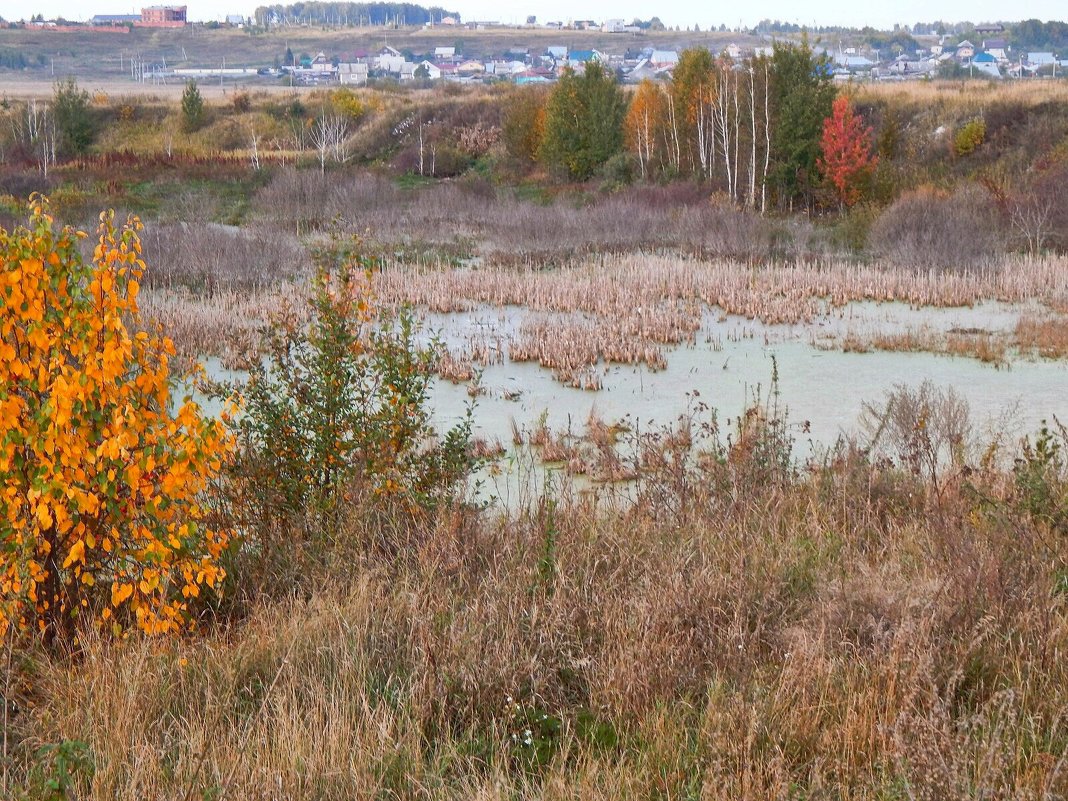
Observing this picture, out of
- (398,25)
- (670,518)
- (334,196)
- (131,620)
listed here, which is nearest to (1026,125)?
(334,196)

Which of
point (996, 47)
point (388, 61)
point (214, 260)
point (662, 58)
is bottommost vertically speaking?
point (214, 260)

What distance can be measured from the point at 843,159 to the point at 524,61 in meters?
108

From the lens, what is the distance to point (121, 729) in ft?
10.2

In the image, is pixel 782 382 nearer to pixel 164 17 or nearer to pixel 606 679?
pixel 606 679

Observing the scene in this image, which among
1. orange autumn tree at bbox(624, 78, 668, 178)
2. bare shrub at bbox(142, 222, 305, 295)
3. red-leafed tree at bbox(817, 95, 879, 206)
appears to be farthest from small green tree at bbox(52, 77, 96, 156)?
red-leafed tree at bbox(817, 95, 879, 206)

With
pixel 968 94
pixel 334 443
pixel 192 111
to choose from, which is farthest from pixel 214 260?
pixel 192 111

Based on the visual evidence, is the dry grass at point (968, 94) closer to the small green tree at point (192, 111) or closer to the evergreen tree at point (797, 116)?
the evergreen tree at point (797, 116)

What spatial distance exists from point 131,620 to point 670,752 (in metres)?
2.02

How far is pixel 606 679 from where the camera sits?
342cm

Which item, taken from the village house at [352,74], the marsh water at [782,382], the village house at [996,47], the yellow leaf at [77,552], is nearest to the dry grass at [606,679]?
the yellow leaf at [77,552]

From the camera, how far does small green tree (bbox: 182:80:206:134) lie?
4406cm

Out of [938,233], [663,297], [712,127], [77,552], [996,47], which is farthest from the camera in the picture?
[996,47]

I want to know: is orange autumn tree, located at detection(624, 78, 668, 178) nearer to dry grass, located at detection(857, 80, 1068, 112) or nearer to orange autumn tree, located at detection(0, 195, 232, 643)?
dry grass, located at detection(857, 80, 1068, 112)

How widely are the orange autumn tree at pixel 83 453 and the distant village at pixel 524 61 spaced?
7222cm
